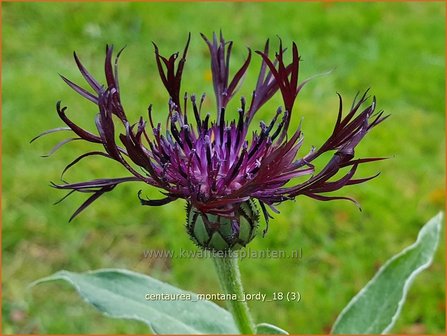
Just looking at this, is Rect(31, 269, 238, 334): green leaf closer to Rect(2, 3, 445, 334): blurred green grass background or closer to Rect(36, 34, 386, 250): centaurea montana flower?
Rect(36, 34, 386, 250): centaurea montana flower

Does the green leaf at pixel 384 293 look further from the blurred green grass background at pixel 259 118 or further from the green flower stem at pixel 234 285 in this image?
the blurred green grass background at pixel 259 118

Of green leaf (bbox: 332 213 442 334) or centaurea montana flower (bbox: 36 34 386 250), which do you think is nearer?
centaurea montana flower (bbox: 36 34 386 250)

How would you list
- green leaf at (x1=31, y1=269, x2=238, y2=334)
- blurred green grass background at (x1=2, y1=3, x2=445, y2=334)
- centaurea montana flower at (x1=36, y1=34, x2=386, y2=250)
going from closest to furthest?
centaurea montana flower at (x1=36, y1=34, x2=386, y2=250)
green leaf at (x1=31, y1=269, x2=238, y2=334)
blurred green grass background at (x1=2, y1=3, x2=445, y2=334)

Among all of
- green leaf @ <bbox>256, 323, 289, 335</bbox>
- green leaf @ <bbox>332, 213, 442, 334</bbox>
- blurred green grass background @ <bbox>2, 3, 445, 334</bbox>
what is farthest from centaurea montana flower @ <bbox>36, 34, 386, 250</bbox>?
A: blurred green grass background @ <bbox>2, 3, 445, 334</bbox>

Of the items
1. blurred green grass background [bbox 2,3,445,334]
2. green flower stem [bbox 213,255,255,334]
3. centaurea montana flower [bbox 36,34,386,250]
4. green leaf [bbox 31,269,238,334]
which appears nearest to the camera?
centaurea montana flower [bbox 36,34,386,250]

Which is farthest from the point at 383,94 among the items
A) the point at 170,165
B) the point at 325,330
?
the point at 170,165

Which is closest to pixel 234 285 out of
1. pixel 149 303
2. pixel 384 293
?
pixel 149 303

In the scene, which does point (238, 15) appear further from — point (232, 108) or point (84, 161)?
point (84, 161)
